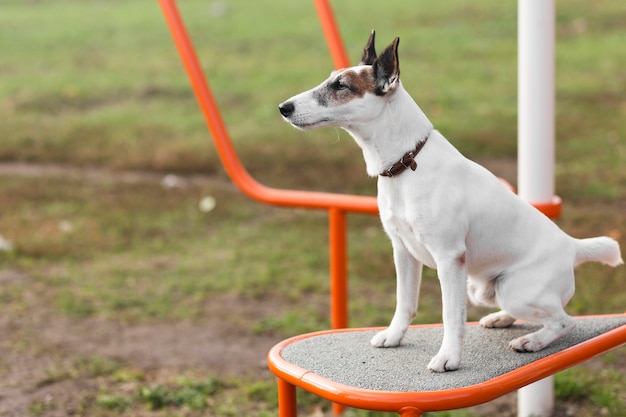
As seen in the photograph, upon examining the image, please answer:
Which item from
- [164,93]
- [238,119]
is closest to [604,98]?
[238,119]

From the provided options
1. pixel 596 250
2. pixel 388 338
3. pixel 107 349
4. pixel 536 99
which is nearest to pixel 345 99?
pixel 388 338

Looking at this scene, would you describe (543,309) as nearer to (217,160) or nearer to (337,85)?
(337,85)

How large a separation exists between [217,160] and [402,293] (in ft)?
14.8

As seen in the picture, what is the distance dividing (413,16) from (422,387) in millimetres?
8771

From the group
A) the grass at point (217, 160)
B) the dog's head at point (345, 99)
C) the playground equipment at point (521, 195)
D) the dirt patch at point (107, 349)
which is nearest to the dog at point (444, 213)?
the dog's head at point (345, 99)

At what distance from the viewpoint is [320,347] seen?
2.00 metres

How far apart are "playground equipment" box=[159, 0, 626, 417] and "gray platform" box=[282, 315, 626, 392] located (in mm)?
30

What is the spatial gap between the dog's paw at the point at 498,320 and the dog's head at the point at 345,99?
0.63m

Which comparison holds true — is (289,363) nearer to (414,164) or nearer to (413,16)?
(414,164)

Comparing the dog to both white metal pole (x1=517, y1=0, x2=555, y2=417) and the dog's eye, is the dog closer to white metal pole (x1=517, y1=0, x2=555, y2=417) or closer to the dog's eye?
the dog's eye

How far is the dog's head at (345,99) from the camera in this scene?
1.72 meters

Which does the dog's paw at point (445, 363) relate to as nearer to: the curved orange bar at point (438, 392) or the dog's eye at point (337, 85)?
the curved orange bar at point (438, 392)

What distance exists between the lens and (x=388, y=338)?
6.50 feet

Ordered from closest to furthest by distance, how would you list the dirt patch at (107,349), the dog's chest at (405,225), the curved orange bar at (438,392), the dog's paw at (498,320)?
the curved orange bar at (438,392) → the dog's chest at (405,225) → the dog's paw at (498,320) → the dirt patch at (107,349)
